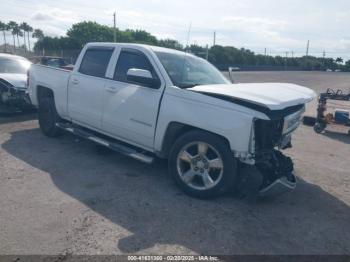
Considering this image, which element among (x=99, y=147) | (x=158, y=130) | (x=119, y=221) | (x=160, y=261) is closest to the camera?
(x=160, y=261)

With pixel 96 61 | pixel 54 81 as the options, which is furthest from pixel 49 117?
pixel 96 61

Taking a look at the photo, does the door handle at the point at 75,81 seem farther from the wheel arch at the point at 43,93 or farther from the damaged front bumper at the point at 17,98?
the damaged front bumper at the point at 17,98

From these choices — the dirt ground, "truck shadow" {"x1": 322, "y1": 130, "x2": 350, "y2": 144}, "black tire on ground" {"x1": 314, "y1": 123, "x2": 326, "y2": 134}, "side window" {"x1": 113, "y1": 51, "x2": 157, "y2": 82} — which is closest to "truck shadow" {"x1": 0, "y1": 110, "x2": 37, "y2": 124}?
the dirt ground

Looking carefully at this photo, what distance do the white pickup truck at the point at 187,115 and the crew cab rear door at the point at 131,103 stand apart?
0.01 meters

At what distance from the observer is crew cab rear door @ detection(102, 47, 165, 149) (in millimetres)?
4844

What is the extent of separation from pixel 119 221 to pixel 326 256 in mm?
2173

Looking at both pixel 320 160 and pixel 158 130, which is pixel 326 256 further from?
pixel 320 160

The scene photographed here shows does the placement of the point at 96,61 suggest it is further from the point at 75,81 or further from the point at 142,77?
the point at 142,77

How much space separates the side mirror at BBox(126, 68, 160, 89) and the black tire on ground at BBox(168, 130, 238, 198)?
861 mm

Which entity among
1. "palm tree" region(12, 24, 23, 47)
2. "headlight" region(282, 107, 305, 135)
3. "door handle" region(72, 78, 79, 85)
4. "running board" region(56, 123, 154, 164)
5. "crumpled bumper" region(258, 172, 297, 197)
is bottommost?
"crumpled bumper" region(258, 172, 297, 197)

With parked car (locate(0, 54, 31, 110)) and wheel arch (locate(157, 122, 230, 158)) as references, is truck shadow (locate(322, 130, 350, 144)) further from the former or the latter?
parked car (locate(0, 54, 31, 110))

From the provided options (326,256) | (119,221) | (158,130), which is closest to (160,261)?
(119,221)

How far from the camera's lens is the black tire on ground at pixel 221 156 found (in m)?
4.20

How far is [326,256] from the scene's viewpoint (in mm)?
3391
